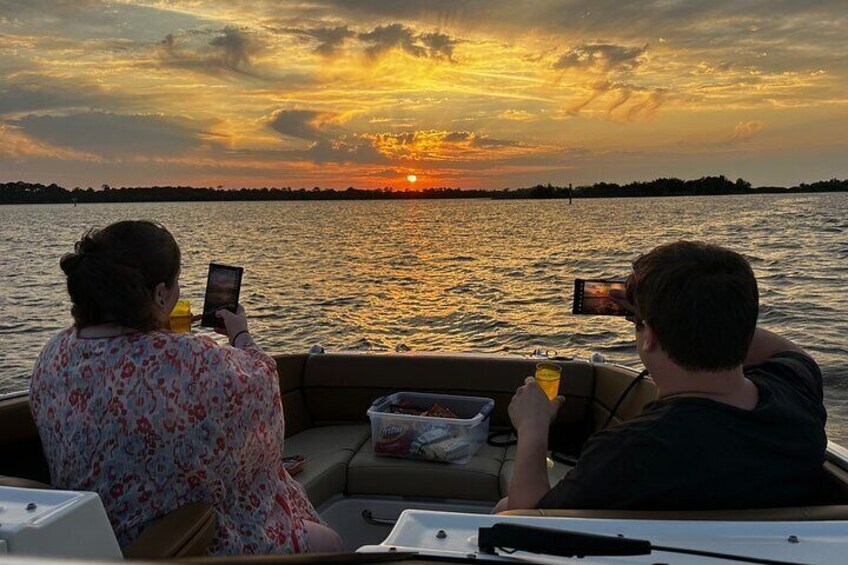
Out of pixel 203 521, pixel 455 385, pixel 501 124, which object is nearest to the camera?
pixel 203 521

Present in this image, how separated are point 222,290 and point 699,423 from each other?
168 centimetres

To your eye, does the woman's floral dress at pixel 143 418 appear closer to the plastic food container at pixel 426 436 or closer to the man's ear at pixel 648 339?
the man's ear at pixel 648 339

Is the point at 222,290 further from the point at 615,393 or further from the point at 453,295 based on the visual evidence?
the point at 453,295

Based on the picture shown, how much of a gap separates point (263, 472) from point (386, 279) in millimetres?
17788

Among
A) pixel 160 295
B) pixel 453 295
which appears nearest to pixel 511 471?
pixel 160 295

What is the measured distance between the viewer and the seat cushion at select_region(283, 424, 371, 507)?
3.36 metres

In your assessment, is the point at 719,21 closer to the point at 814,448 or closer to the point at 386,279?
the point at 386,279

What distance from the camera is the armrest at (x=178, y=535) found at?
1.67 m

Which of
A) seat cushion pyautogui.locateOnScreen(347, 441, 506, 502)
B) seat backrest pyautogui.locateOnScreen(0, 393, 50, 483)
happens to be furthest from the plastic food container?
seat backrest pyautogui.locateOnScreen(0, 393, 50, 483)

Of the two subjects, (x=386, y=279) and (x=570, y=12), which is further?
(x=386, y=279)

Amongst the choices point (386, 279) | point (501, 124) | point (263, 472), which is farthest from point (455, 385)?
point (501, 124)

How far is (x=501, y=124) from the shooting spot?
86.8 ft

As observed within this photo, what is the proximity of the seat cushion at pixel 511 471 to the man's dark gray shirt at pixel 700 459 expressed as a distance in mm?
1654

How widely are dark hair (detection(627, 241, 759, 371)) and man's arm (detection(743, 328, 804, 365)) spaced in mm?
520
